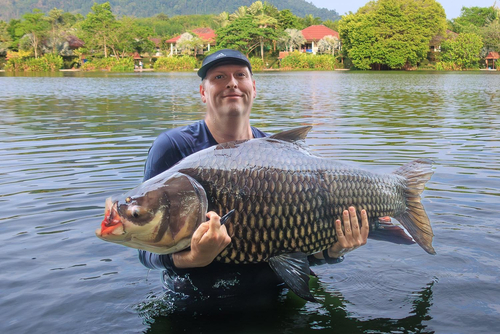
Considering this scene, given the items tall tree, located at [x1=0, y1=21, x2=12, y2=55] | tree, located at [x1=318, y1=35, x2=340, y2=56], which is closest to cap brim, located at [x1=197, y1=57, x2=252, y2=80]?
tree, located at [x1=318, y1=35, x2=340, y2=56]

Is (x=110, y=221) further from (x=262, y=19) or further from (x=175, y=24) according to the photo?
(x=175, y=24)

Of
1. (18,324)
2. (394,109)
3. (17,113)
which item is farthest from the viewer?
(394,109)

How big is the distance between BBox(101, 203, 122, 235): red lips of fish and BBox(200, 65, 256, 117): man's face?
1.42 metres

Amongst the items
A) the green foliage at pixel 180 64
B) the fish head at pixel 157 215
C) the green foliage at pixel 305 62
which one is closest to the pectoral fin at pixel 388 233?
the fish head at pixel 157 215

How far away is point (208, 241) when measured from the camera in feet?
8.96

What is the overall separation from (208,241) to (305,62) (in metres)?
75.4

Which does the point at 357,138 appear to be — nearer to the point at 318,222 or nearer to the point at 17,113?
the point at 318,222

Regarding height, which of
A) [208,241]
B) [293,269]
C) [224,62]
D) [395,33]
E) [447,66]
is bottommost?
[293,269]

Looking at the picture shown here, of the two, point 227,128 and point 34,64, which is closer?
point 227,128

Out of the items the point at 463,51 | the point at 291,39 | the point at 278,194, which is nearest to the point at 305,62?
the point at 291,39

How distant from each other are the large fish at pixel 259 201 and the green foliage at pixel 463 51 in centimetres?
7661

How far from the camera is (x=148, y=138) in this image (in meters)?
12.0

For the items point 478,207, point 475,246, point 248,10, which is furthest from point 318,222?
point 248,10

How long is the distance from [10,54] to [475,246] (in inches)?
3392
